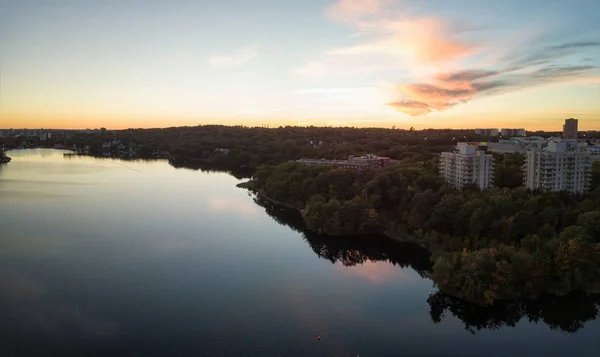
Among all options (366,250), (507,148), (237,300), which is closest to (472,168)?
(366,250)

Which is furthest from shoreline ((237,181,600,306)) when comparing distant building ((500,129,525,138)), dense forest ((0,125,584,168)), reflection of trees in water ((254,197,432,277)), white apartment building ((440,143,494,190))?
distant building ((500,129,525,138))

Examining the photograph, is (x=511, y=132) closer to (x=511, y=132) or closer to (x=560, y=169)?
(x=511, y=132)

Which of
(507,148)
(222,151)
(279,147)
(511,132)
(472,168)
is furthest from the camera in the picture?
(511,132)

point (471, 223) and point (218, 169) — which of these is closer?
point (471, 223)

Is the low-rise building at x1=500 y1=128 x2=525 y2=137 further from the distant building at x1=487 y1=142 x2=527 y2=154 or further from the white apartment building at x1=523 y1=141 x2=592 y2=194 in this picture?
the white apartment building at x1=523 y1=141 x2=592 y2=194

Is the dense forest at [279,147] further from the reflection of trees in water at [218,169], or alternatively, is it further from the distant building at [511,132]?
the distant building at [511,132]

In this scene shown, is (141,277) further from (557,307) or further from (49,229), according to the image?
(557,307)

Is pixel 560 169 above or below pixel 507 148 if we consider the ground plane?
below

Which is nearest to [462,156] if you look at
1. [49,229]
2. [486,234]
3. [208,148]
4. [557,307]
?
[486,234]
